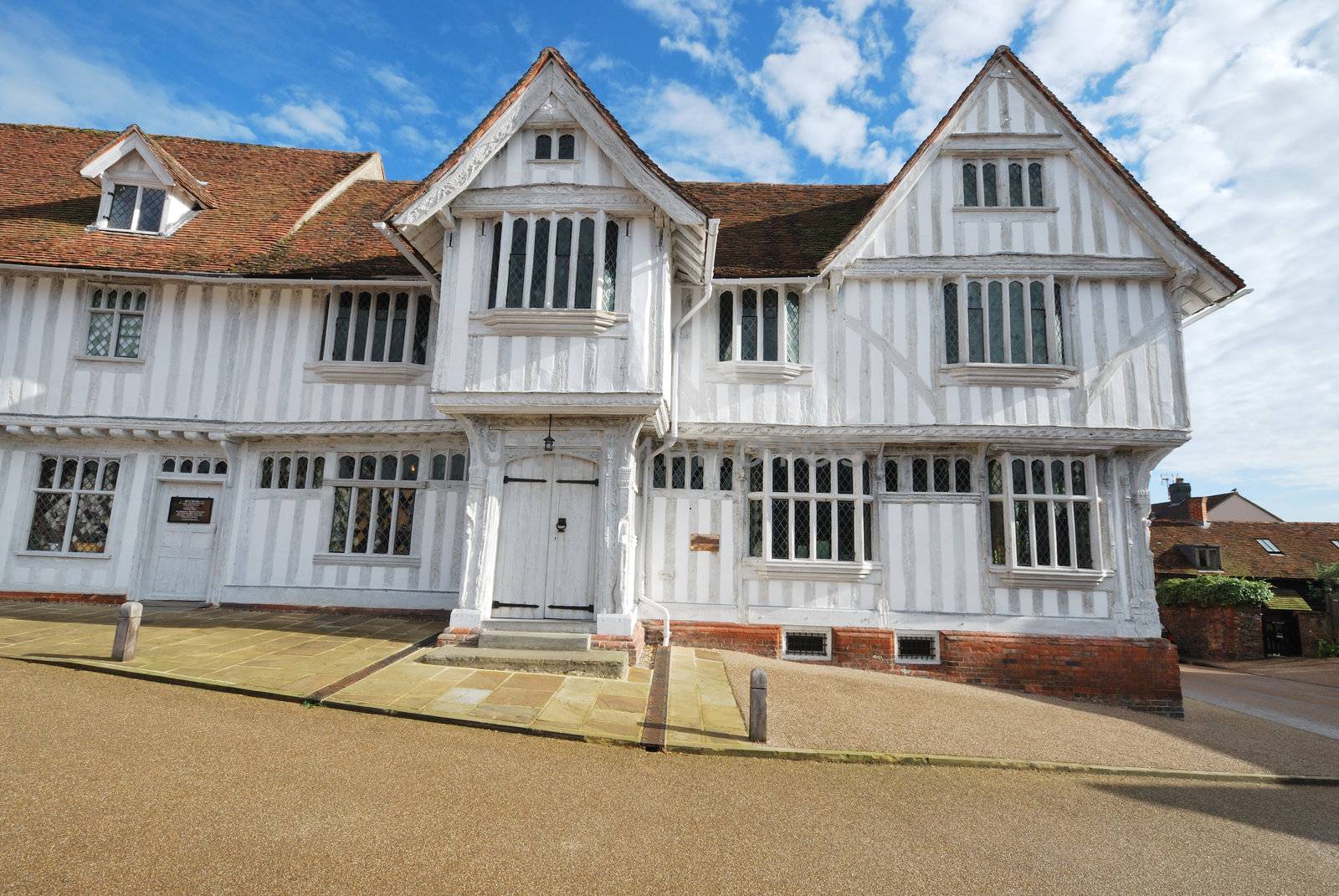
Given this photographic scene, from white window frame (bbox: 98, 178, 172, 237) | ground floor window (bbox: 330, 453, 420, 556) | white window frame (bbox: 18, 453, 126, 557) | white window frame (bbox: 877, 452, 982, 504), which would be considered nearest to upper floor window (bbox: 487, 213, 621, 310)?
ground floor window (bbox: 330, 453, 420, 556)

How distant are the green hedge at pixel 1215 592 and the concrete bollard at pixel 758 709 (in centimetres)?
2543

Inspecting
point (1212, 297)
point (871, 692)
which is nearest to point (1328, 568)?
point (1212, 297)

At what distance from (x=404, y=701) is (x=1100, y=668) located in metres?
10.0

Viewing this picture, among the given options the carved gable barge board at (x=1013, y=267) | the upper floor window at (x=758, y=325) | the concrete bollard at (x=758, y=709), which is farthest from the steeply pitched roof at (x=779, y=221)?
the concrete bollard at (x=758, y=709)

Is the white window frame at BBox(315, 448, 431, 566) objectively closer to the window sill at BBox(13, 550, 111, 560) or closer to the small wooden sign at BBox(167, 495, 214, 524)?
the small wooden sign at BBox(167, 495, 214, 524)

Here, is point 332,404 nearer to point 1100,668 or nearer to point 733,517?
point 733,517

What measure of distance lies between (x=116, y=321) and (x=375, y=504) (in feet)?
18.4

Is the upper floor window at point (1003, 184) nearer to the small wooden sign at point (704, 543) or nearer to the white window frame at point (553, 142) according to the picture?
A: the white window frame at point (553, 142)

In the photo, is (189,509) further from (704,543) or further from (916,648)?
(916,648)

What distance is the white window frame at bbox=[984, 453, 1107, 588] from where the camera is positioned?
1030 centimetres

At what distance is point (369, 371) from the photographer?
37.2ft

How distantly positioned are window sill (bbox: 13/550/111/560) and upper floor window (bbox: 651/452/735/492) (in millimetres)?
9721

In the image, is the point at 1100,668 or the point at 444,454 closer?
the point at 1100,668

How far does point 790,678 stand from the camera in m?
8.75
